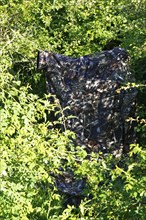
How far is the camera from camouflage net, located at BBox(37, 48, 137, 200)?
17.3 feet

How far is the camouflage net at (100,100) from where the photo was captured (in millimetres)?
5281

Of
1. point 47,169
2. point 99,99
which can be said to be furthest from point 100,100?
point 47,169

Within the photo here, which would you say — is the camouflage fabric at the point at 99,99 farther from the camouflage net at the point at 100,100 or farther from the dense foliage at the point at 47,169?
the dense foliage at the point at 47,169

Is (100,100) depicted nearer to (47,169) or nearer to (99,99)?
(99,99)

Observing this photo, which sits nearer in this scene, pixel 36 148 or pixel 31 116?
pixel 36 148

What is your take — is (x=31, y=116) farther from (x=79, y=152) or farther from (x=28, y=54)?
(x=28, y=54)

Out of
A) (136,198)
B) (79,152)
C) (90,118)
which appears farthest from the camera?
(90,118)

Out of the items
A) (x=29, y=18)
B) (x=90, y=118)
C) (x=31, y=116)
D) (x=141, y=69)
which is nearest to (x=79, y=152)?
(x=31, y=116)

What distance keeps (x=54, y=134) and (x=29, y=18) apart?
3.78 meters

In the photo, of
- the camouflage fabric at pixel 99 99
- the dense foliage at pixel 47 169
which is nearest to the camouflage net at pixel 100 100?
the camouflage fabric at pixel 99 99

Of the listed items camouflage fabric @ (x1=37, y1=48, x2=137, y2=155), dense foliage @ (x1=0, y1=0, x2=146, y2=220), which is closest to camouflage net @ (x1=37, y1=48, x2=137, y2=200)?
camouflage fabric @ (x1=37, y1=48, x2=137, y2=155)

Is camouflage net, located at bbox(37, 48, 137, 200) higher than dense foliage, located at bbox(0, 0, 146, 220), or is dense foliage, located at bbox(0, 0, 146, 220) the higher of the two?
camouflage net, located at bbox(37, 48, 137, 200)

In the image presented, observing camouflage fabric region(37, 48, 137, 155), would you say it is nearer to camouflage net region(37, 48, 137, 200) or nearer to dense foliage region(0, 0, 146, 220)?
camouflage net region(37, 48, 137, 200)

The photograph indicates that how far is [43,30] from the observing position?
6.39 m
